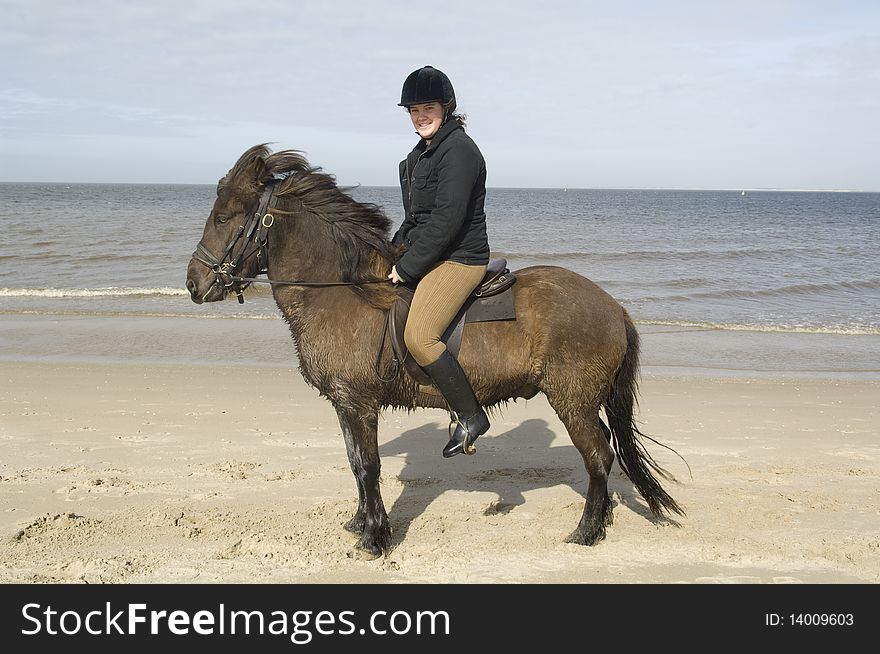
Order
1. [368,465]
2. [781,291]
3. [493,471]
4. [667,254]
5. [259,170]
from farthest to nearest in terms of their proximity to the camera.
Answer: [667,254] < [781,291] < [493,471] < [368,465] < [259,170]

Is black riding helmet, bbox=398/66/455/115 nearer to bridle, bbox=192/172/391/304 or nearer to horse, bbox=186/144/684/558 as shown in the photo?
horse, bbox=186/144/684/558

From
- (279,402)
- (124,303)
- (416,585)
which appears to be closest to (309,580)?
(416,585)

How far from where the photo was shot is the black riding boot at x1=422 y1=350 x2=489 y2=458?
464 cm

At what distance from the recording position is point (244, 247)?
4.64 metres

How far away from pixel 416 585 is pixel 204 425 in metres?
4.24

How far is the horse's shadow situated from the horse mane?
6.01ft

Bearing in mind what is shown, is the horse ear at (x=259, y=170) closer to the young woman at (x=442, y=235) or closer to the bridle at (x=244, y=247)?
the bridle at (x=244, y=247)

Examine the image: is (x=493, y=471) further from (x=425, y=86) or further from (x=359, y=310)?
(x=425, y=86)

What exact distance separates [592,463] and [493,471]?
5.84ft

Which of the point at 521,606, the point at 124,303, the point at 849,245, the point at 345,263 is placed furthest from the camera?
the point at 849,245

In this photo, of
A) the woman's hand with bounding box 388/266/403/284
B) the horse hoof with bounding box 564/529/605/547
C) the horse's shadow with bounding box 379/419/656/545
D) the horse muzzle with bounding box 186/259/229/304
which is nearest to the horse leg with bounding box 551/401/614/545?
the horse hoof with bounding box 564/529/605/547

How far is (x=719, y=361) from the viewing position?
12.0 metres

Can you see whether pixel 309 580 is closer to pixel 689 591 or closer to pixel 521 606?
pixel 521 606

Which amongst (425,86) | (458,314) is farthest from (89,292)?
(425,86)
